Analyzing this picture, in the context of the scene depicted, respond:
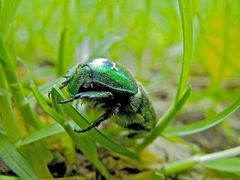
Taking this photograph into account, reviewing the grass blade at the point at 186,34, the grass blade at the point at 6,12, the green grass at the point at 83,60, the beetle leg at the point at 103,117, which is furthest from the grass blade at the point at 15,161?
the grass blade at the point at 186,34

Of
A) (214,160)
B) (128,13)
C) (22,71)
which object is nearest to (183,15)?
(214,160)

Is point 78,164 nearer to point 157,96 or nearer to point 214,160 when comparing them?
point 214,160

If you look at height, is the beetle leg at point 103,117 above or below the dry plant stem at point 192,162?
above

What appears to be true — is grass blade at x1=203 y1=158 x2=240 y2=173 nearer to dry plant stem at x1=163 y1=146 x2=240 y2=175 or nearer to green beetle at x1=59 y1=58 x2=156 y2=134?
dry plant stem at x1=163 y1=146 x2=240 y2=175

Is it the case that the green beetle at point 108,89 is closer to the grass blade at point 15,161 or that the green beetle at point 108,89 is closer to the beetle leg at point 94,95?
the beetle leg at point 94,95

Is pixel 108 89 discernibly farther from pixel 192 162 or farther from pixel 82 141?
pixel 192 162

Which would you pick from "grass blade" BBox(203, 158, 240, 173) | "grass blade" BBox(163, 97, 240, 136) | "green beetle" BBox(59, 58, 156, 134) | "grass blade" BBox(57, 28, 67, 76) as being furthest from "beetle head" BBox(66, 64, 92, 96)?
"grass blade" BBox(203, 158, 240, 173)

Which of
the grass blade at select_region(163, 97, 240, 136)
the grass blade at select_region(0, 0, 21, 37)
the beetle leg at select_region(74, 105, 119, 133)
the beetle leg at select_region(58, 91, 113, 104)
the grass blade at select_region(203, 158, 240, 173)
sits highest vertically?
the grass blade at select_region(0, 0, 21, 37)
